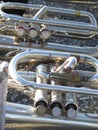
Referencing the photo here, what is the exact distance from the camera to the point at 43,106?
8.22 feet

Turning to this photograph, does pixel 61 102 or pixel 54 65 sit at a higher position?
pixel 54 65

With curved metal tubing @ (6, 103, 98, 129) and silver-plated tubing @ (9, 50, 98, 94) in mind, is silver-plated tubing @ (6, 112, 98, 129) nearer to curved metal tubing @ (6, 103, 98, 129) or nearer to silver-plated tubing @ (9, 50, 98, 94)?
curved metal tubing @ (6, 103, 98, 129)

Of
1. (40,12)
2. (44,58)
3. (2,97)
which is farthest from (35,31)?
(2,97)

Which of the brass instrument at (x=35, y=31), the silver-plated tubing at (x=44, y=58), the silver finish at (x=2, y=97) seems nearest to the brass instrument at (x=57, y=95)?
the silver-plated tubing at (x=44, y=58)

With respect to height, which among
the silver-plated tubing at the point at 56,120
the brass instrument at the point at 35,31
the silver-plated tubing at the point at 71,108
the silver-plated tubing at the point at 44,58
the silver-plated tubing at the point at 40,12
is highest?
the silver-plated tubing at the point at 40,12

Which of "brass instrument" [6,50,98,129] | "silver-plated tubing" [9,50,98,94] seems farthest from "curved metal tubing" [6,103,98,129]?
"silver-plated tubing" [9,50,98,94]

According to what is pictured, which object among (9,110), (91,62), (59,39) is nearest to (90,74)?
(91,62)

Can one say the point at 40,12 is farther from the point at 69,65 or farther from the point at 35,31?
the point at 69,65

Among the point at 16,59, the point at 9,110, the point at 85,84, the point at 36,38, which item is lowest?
the point at 9,110

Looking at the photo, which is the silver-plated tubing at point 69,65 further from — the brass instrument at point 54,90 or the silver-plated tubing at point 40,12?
the silver-plated tubing at point 40,12

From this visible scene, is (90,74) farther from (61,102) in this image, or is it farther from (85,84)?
Answer: (61,102)

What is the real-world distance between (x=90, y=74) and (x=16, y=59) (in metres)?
0.52

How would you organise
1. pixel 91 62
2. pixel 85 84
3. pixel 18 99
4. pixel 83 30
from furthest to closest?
pixel 83 30, pixel 18 99, pixel 91 62, pixel 85 84

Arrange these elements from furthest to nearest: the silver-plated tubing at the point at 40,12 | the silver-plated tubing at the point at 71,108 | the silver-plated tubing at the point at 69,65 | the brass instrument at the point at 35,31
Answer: the silver-plated tubing at the point at 40,12, the brass instrument at the point at 35,31, the silver-plated tubing at the point at 69,65, the silver-plated tubing at the point at 71,108
